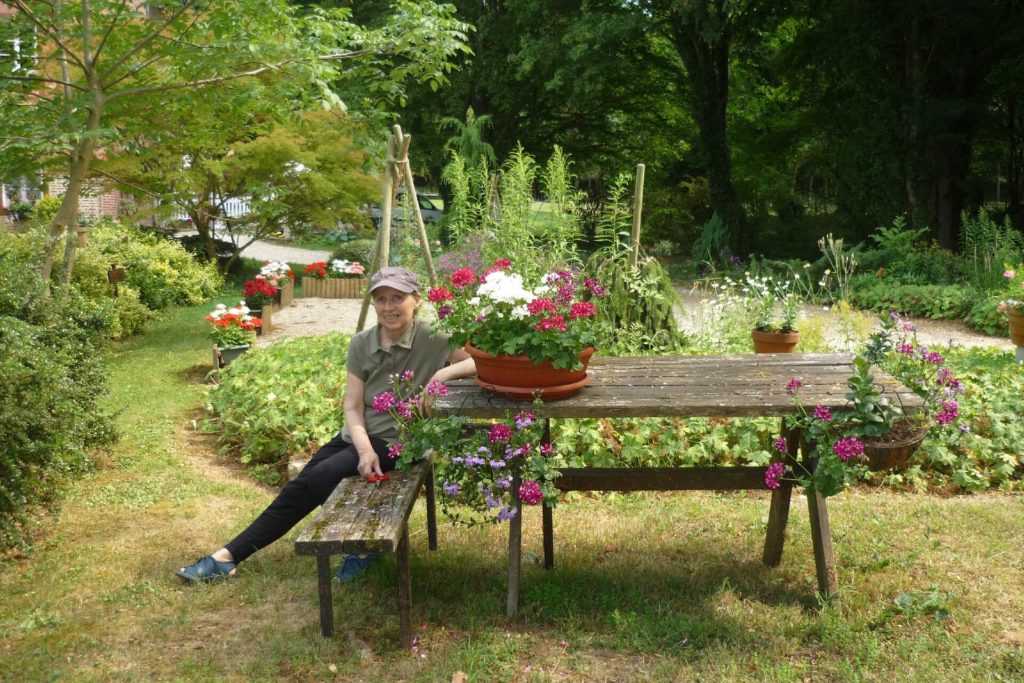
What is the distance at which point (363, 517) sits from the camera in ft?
11.0

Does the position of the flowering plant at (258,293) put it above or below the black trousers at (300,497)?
above

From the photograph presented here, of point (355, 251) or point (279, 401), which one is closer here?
point (279, 401)

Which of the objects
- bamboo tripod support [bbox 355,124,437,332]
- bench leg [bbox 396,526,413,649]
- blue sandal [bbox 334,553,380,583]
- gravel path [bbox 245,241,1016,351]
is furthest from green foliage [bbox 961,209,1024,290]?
bench leg [bbox 396,526,413,649]

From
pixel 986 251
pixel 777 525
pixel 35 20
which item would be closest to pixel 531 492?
pixel 777 525

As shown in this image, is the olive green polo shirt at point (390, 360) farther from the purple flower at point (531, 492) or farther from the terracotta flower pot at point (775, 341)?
the terracotta flower pot at point (775, 341)

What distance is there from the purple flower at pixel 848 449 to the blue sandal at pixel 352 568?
196 centimetres

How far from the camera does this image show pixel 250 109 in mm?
9734

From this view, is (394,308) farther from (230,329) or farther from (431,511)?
(230,329)

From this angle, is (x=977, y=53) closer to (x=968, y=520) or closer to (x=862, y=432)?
(x=968, y=520)

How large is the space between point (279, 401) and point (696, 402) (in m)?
3.80

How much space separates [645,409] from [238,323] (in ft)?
20.6

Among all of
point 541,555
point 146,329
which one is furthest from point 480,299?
point 146,329

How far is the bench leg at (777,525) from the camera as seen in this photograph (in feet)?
13.0

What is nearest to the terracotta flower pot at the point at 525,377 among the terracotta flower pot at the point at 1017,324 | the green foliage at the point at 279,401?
the green foliage at the point at 279,401
